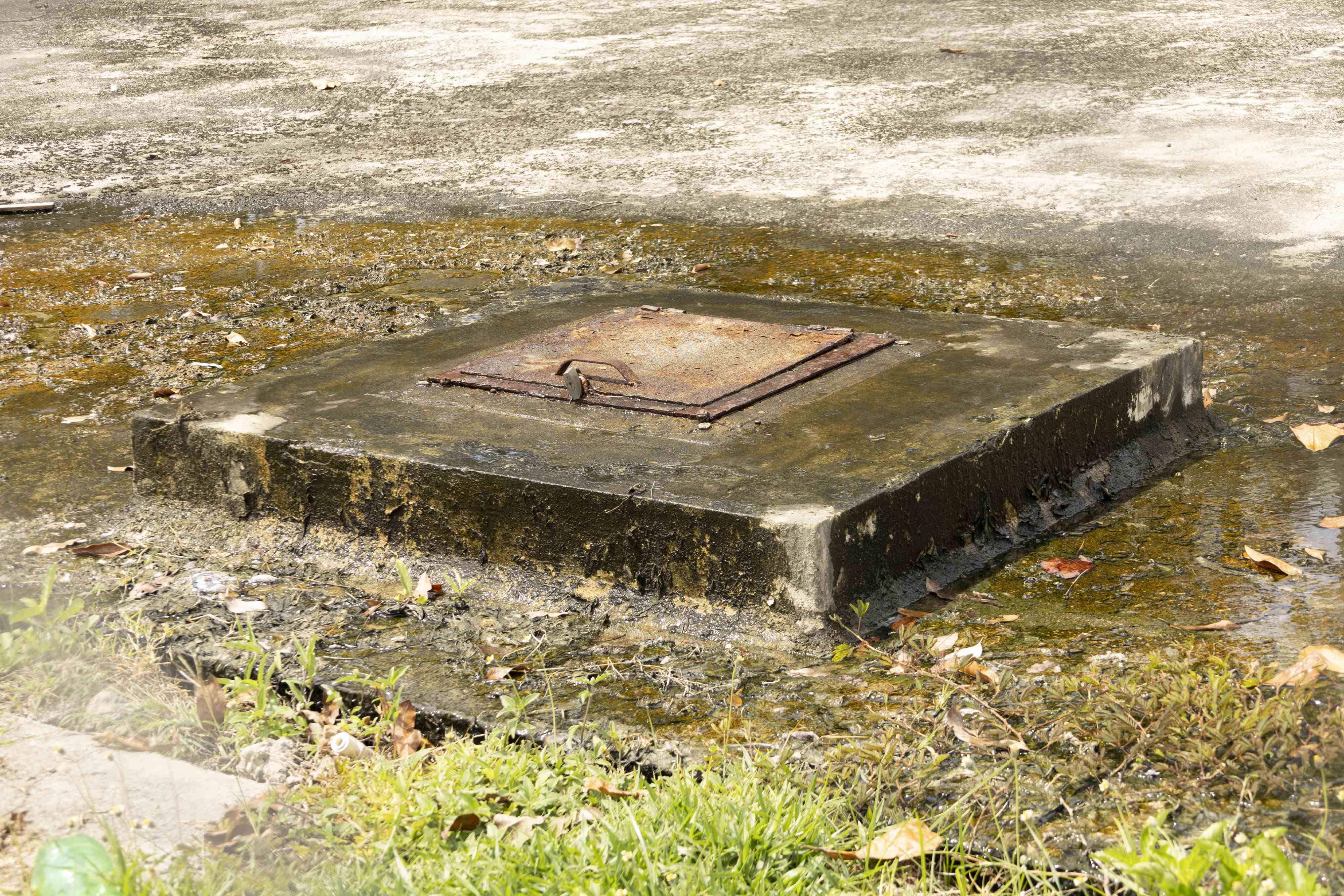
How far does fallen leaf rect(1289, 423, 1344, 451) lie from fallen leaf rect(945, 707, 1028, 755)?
1.77 metres

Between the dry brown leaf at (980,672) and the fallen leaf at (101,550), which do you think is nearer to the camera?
the dry brown leaf at (980,672)

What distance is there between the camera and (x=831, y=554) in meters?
2.75

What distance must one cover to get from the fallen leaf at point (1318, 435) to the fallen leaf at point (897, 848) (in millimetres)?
2120

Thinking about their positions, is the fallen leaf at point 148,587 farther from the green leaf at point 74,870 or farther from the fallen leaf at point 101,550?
the green leaf at point 74,870

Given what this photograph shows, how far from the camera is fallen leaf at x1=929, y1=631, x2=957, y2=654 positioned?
269 cm

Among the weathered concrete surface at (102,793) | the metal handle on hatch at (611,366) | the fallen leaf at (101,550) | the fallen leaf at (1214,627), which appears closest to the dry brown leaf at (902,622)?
the fallen leaf at (1214,627)

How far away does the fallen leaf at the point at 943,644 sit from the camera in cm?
269

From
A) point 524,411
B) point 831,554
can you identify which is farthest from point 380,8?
point 831,554

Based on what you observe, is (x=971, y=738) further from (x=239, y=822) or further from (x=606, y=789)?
(x=239, y=822)

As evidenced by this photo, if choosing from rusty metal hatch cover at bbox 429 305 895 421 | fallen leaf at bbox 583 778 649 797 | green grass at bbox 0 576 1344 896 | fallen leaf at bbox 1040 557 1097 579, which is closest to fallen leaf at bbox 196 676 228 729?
green grass at bbox 0 576 1344 896

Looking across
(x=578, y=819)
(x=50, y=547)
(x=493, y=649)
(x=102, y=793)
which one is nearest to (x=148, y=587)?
(x=50, y=547)

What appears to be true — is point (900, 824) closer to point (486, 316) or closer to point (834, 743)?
point (834, 743)

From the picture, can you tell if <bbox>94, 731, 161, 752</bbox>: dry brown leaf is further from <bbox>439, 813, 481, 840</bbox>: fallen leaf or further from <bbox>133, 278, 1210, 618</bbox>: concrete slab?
<bbox>133, 278, 1210, 618</bbox>: concrete slab

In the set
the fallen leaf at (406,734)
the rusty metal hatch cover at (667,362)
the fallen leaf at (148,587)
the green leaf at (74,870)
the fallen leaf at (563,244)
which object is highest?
the rusty metal hatch cover at (667,362)
